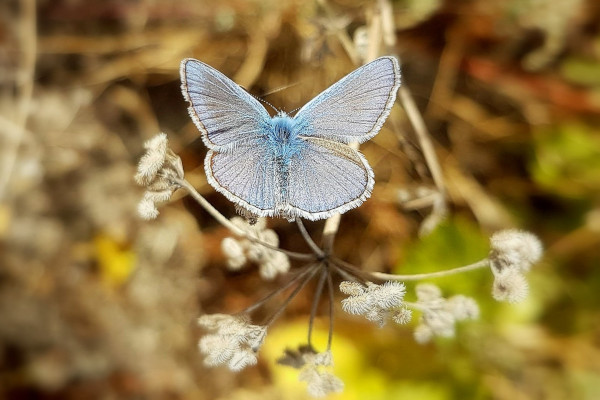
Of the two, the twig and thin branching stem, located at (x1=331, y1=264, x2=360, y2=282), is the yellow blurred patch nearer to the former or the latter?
the twig

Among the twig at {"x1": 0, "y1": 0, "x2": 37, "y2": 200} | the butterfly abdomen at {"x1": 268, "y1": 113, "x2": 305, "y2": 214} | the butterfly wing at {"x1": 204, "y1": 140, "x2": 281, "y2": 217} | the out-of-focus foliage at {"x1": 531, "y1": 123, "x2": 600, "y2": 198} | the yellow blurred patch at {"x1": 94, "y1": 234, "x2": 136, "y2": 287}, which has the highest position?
the out-of-focus foliage at {"x1": 531, "y1": 123, "x2": 600, "y2": 198}

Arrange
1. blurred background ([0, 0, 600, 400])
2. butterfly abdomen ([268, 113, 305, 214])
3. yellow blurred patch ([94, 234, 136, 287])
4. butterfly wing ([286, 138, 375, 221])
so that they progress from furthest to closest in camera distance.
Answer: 1. yellow blurred patch ([94, 234, 136, 287])
2. blurred background ([0, 0, 600, 400])
3. butterfly abdomen ([268, 113, 305, 214])
4. butterfly wing ([286, 138, 375, 221])

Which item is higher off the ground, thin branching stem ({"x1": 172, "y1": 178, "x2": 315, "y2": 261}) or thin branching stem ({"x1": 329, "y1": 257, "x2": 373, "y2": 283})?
thin branching stem ({"x1": 329, "y1": 257, "x2": 373, "y2": 283})

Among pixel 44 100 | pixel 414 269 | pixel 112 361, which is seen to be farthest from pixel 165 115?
pixel 414 269

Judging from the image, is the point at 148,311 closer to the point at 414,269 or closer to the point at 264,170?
the point at 414,269

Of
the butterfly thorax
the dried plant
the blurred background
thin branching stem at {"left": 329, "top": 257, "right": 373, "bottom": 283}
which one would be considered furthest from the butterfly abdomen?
the blurred background

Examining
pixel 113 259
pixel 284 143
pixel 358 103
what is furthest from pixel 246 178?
pixel 113 259

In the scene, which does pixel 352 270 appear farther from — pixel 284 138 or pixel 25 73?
pixel 25 73

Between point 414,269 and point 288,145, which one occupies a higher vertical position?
point 414,269
